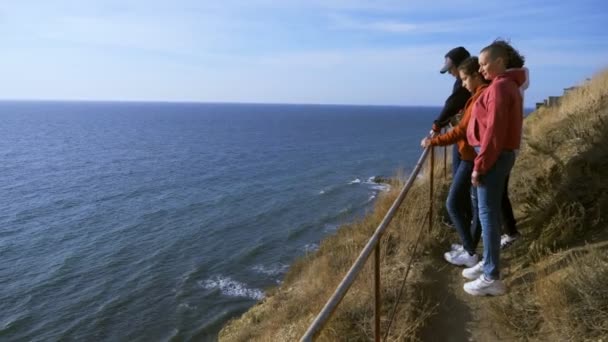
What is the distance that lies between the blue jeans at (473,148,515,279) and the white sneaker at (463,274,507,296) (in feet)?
0.25

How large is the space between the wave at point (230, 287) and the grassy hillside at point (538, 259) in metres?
7.96

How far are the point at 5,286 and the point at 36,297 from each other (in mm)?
1751

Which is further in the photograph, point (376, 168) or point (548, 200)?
point (376, 168)

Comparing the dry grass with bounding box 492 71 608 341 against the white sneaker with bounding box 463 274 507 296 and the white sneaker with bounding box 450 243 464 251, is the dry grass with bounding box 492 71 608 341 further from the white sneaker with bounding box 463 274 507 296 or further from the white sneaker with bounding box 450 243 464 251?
the white sneaker with bounding box 450 243 464 251

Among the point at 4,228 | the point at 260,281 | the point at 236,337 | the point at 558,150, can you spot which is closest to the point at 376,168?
the point at 260,281

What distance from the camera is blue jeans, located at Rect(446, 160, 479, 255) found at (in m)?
4.19

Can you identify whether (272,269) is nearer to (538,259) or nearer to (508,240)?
(508,240)

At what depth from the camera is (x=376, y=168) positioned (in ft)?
125

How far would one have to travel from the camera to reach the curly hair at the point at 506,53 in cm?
347

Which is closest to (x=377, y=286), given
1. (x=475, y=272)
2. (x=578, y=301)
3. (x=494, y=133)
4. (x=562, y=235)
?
(x=494, y=133)

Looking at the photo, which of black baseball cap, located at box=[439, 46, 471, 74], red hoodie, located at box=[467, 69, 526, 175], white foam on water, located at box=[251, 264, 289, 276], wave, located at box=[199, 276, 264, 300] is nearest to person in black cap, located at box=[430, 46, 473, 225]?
black baseball cap, located at box=[439, 46, 471, 74]

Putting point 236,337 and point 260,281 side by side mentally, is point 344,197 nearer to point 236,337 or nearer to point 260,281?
point 260,281

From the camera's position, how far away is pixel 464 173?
4184 mm

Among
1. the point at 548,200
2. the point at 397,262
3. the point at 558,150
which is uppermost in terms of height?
the point at 558,150
